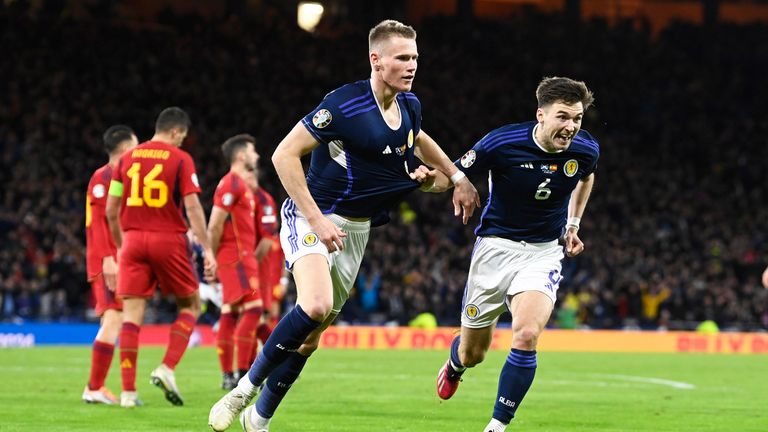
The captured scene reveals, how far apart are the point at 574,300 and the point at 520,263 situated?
19.9 m

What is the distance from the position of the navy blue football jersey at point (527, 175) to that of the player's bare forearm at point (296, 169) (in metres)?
1.43

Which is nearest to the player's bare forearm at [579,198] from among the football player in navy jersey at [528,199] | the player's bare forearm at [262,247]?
the football player in navy jersey at [528,199]

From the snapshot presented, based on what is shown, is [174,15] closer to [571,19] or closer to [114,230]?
[571,19]

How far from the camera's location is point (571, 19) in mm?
41344

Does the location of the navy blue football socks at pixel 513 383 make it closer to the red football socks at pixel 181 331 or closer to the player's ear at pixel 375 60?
the player's ear at pixel 375 60

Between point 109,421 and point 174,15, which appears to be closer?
point 109,421

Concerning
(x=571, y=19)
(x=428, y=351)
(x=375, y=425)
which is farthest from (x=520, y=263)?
(x=571, y=19)

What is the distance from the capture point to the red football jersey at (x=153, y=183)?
10.3 metres

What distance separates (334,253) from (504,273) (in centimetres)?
139

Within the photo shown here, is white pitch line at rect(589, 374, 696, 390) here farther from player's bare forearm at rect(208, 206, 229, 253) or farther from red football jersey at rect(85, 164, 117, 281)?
red football jersey at rect(85, 164, 117, 281)

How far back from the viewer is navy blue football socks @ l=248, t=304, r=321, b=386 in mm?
7141

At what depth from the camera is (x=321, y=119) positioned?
283 inches

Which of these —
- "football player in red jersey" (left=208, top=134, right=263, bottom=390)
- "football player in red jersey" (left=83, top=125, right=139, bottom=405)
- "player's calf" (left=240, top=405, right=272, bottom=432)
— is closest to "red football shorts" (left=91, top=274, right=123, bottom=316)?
"football player in red jersey" (left=83, top=125, right=139, bottom=405)

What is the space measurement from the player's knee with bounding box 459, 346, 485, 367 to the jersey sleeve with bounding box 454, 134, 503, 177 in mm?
1457
